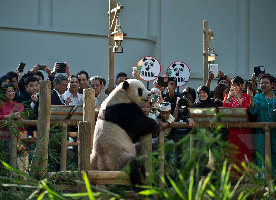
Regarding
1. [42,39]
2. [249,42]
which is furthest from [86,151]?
[249,42]

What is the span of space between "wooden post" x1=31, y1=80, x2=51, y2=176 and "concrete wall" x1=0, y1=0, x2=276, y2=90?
400 inches

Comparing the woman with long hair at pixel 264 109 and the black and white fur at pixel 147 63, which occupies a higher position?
the black and white fur at pixel 147 63

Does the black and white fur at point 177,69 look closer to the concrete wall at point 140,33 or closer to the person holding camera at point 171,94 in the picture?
the person holding camera at point 171,94

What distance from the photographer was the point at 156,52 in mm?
18375

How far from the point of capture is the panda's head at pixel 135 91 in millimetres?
6062

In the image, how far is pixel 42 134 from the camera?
18.2 ft

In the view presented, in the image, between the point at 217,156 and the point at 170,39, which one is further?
the point at 170,39

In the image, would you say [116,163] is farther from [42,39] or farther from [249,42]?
[249,42]

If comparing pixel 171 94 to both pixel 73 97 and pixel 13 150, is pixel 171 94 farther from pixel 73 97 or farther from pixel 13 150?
pixel 13 150

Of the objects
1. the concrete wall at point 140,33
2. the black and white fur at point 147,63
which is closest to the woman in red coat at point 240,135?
the black and white fur at point 147,63

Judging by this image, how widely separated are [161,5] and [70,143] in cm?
1238

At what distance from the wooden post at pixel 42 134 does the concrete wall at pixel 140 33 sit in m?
10.2

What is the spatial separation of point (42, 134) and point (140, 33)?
1281 cm

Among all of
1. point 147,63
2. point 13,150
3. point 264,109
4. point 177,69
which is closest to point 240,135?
point 264,109
